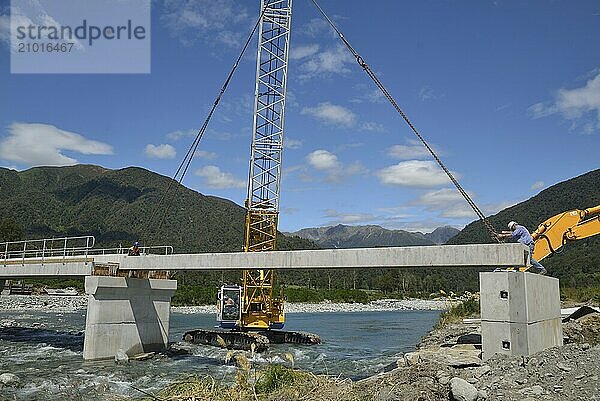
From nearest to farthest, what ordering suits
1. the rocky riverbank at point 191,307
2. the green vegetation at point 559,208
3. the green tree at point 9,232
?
the rocky riverbank at point 191,307
the green tree at point 9,232
the green vegetation at point 559,208

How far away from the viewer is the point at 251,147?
32719 mm

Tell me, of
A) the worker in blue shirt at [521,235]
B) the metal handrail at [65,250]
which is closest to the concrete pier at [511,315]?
the worker in blue shirt at [521,235]

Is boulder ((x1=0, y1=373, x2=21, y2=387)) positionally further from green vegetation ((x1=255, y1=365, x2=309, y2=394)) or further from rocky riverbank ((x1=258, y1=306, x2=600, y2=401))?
rocky riverbank ((x1=258, y1=306, x2=600, y2=401))

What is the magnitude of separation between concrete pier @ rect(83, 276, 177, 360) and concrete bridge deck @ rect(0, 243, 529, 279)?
904 millimetres

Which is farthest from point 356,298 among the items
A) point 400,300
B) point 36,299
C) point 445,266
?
point 445,266

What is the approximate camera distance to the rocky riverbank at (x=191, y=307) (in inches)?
2033

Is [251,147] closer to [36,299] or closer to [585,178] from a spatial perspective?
[36,299]

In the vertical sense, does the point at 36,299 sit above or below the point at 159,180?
Result: below

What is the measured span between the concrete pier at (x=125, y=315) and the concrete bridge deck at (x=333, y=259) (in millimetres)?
904

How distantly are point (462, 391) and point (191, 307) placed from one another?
55.6m

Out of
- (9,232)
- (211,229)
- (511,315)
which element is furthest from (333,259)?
(211,229)

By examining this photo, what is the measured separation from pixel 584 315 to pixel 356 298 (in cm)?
6534

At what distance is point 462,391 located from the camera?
823 cm

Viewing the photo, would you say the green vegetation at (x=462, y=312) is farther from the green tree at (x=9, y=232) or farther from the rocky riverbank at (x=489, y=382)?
the green tree at (x=9, y=232)
